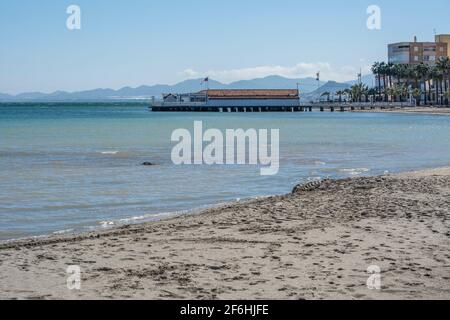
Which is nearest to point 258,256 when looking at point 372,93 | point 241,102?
point 241,102

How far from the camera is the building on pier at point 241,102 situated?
155 meters

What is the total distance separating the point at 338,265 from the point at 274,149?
103 feet

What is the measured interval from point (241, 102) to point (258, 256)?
14597 centimetres

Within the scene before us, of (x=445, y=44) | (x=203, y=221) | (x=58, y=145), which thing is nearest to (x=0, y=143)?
(x=58, y=145)

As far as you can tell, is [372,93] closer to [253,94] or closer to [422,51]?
[422,51]

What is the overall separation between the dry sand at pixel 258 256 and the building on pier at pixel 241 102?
460 ft

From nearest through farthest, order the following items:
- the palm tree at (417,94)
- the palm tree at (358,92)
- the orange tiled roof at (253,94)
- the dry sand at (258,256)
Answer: the dry sand at (258,256) → the orange tiled roof at (253,94) → the palm tree at (417,94) → the palm tree at (358,92)

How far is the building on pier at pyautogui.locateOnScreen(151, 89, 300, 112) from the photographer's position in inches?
6088

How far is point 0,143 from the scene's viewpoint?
48.5 metres

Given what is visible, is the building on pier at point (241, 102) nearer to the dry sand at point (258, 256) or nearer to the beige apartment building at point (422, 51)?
the beige apartment building at point (422, 51)

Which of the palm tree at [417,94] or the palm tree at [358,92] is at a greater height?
the palm tree at [358,92]

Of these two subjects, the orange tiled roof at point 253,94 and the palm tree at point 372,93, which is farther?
the palm tree at point 372,93

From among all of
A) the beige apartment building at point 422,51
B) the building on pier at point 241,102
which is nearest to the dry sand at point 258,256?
the building on pier at point 241,102

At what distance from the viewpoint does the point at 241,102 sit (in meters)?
155
